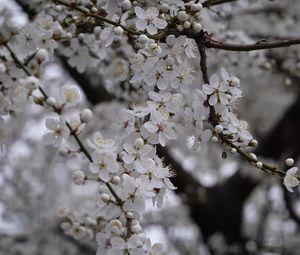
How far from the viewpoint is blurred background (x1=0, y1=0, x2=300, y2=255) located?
3.62m

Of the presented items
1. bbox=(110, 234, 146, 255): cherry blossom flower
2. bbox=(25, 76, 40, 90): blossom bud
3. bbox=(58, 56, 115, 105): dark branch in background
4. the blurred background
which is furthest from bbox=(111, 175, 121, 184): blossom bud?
bbox=(58, 56, 115, 105): dark branch in background

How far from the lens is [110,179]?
1.39 metres

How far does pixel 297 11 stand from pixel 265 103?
2050mm

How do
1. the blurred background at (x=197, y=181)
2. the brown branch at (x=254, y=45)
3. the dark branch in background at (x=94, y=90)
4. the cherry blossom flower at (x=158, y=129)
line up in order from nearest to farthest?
the cherry blossom flower at (x=158, y=129) < the brown branch at (x=254, y=45) < the blurred background at (x=197, y=181) < the dark branch in background at (x=94, y=90)

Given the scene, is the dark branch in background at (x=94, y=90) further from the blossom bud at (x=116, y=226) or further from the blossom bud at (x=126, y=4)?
the blossom bud at (x=116, y=226)

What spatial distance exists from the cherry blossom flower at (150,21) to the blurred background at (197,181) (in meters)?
1.18

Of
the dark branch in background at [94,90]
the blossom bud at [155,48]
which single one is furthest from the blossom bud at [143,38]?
the dark branch in background at [94,90]

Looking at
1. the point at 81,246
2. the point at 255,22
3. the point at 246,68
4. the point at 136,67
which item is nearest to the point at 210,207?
the point at 81,246

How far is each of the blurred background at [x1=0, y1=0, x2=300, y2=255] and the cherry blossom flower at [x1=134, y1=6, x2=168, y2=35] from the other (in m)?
1.18

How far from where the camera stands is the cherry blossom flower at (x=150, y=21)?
1.59m

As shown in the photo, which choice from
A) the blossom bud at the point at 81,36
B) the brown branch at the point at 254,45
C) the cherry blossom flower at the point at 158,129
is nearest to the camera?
the cherry blossom flower at the point at 158,129

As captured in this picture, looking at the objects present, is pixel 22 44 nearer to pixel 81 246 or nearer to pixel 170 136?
pixel 170 136

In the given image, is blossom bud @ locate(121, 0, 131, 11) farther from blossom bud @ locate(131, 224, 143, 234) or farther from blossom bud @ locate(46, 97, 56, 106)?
blossom bud @ locate(131, 224, 143, 234)

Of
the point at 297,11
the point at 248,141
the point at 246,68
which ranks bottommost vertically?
the point at 297,11
